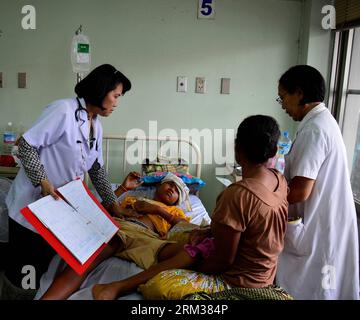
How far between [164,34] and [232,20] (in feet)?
2.08

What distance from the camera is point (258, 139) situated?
1.22 metres

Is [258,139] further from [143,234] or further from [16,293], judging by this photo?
[16,293]

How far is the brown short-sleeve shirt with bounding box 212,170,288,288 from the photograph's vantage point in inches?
46.0

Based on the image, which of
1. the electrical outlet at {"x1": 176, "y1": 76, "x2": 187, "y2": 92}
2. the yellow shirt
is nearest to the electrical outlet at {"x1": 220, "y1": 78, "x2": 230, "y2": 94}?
the electrical outlet at {"x1": 176, "y1": 76, "x2": 187, "y2": 92}

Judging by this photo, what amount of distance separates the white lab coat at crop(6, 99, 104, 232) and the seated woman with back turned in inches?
22.7

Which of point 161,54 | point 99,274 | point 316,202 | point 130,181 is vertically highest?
point 161,54

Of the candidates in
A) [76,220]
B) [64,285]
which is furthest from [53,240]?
[64,285]

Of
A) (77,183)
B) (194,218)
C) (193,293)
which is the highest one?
(77,183)

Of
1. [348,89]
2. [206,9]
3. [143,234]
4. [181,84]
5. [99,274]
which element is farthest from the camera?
[181,84]

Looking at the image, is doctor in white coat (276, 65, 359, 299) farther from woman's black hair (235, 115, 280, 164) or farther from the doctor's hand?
the doctor's hand

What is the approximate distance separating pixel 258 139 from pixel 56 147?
3.04 feet

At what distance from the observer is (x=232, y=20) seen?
10.5ft
